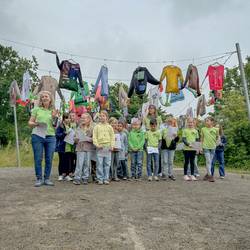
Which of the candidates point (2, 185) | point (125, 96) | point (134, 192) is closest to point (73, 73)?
point (125, 96)

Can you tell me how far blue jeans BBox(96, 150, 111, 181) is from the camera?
8102mm

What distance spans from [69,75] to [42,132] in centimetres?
638

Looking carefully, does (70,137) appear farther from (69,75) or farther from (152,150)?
(69,75)

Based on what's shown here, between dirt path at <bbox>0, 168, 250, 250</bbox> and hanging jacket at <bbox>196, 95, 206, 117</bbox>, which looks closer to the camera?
dirt path at <bbox>0, 168, 250, 250</bbox>

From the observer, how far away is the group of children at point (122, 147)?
26.8 ft

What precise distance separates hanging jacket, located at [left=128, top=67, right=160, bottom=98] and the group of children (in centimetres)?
368

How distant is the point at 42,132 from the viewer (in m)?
7.19

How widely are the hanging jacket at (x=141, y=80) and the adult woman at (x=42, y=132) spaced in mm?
6472

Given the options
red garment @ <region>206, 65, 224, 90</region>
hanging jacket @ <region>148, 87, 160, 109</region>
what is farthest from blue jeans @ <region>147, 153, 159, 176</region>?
red garment @ <region>206, 65, 224, 90</region>

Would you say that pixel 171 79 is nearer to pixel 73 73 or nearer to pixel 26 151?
pixel 73 73

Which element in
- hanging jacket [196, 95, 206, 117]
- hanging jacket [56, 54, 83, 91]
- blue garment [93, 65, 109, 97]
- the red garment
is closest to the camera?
hanging jacket [56, 54, 83, 91]

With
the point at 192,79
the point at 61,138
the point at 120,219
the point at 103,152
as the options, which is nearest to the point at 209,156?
the point at 103,152

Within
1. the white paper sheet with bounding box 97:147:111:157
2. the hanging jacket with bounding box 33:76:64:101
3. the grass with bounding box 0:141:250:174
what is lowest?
the grass with bounding box 0:141:250:174

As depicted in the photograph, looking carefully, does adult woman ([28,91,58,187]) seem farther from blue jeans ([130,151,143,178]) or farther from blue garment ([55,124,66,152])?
blue jeans ([130,151,143,178])
